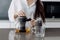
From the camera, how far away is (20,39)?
1.21m

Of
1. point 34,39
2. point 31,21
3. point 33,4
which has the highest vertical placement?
point 33,4

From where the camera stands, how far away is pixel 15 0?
7.07 ft

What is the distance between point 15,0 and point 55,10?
78 cm

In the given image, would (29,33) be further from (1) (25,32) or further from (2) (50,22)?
(2) (50,22)

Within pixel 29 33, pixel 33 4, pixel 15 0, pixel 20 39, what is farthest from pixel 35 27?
pixel 15 0

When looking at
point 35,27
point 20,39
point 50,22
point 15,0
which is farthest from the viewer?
point 50,22

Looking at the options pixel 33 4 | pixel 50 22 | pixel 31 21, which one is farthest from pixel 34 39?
pixel 50 22

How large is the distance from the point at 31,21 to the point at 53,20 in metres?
1.08

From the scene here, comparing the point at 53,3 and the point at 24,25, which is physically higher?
the point at 53,3

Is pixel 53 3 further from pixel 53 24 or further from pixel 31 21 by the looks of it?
pixel 31 21

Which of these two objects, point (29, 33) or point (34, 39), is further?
point (29, 33)

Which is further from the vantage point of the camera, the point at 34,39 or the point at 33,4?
the point at 33,4

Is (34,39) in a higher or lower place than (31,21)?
lower

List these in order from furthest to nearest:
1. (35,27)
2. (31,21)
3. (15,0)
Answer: (15,0), (31,21), (35,27)
